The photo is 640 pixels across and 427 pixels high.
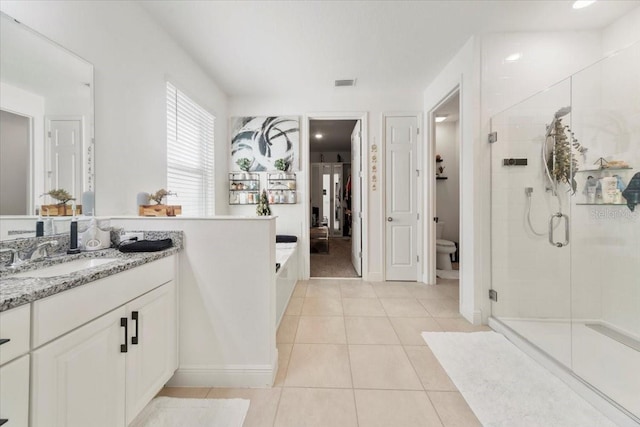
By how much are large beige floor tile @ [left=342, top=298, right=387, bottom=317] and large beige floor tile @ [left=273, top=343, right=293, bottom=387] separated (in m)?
0.80

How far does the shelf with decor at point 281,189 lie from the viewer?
364cm

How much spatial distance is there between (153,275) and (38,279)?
45cm

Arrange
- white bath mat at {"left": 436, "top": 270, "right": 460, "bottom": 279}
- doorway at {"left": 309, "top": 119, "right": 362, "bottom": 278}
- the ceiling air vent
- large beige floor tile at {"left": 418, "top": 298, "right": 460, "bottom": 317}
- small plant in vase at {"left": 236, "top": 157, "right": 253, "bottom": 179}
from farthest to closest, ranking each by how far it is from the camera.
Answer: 1. doorway at {"left": 309, "top": 119, "right": 362, "bottom": 278}
2. white bath mat at {"left": 436, "top": 270, "right": 460, "bottom": 279}
3. small plant in vase at {"left": 236, "top": 157, "right": 253, "bottom": 179}
4. the ceiling air vent
5. large beige floor tile at {"left": 418, "top": 298, "right": 460, "bottom": 317}

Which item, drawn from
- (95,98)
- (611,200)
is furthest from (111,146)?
(611,200)

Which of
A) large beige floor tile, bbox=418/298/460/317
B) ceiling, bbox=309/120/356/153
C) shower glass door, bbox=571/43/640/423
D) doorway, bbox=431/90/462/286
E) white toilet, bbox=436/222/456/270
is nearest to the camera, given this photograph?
shower glass door, bbox=571/43/640/423

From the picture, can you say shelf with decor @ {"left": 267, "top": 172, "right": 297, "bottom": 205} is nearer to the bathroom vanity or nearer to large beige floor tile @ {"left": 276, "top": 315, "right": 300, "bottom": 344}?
large beige floor tile @ {"left": 276, "top": 315, "right": 300, "bottom": 344}

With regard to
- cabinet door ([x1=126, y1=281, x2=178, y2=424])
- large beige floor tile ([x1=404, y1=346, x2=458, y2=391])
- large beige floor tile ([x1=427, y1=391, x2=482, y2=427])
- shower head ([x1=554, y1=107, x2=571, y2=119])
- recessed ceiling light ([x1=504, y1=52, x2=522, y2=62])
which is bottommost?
large beige floor tile ([x1=427, y1=391, x2=482, y2=427])

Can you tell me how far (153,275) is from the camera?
133cm

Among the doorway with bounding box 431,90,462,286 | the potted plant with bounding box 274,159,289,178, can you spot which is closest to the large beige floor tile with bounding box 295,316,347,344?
the potted plant with bounding box 274,159,289,178

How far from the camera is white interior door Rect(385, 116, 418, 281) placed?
356cm

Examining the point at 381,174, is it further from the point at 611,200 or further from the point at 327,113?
the point at 611,200

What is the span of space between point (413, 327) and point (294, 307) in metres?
1.22

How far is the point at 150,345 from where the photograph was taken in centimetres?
130

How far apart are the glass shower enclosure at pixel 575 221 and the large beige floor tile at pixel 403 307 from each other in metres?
0.67
